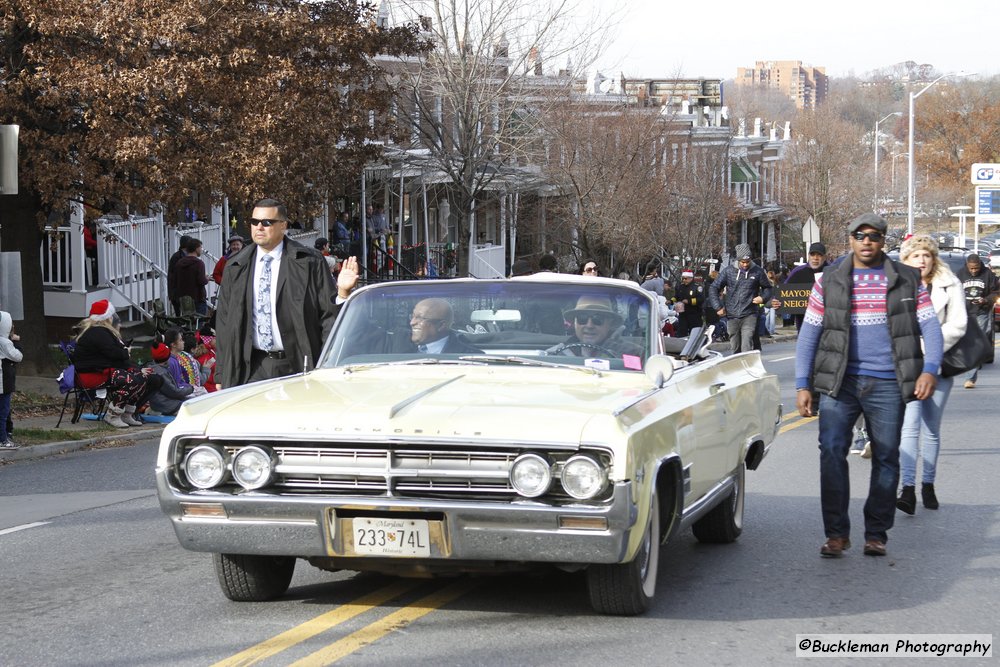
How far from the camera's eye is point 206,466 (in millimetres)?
6039

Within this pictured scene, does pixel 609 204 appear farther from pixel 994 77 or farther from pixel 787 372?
pixel 994 77

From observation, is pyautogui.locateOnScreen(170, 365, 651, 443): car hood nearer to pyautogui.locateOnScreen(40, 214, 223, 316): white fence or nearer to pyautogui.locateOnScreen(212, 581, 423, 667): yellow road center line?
pyautogui.locateOnScreen(212, 581, 423, 667): yellow road center line

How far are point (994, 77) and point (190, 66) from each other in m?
106

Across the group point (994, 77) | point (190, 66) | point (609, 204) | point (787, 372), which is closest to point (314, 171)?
point (190, 66)

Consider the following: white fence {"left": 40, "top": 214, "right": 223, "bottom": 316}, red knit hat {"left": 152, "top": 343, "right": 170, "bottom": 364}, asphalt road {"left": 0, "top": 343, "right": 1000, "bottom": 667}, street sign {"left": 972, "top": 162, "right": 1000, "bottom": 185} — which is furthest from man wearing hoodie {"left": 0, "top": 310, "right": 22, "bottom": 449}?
street sign {"left": 972, "top": 162, "right": 1000, "bottom": 185}

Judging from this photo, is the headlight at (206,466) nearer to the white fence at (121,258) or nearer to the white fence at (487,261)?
the white fence at (121,258)

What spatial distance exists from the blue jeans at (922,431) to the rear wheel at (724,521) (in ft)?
5.10

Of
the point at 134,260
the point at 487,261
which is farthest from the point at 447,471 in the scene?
the point at 487,261

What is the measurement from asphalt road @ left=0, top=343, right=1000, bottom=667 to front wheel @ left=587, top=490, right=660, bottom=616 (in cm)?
8

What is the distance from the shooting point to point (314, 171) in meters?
22.3

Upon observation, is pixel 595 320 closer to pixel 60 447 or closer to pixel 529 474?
pixel 529 474

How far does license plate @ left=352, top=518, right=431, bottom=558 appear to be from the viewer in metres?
5.75

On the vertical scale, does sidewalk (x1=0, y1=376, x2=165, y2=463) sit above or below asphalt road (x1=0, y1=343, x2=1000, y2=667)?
below

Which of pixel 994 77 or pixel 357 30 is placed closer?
pixel 357 30
